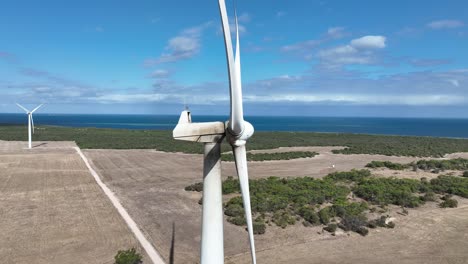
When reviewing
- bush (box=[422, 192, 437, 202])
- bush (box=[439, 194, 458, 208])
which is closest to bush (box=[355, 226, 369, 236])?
bush (box=[439, 194, 458, 208])

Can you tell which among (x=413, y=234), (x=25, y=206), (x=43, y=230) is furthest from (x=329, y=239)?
(x=25, y=206)

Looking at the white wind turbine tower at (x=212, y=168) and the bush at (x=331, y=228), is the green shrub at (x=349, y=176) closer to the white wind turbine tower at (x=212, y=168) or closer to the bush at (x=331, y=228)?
the bush at (x=331, y=228)

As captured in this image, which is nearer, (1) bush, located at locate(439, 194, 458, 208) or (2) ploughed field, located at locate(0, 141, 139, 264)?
(2) ploughed field, located at locate(0, 141, 139, 264)

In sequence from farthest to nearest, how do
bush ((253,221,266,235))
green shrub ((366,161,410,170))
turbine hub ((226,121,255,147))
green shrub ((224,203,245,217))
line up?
green shrub ((366,161,410,170)), green shrub ((224,203,245,217)), bush ((253,221,266,235)), turbine hub ((226,121,255,147))

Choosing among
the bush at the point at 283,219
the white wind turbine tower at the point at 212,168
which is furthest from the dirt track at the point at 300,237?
the white wind turbine tower at the point at 212,168

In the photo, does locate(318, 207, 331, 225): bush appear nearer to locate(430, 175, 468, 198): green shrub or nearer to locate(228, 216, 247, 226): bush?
locate(228, 216, 247, 226): bush

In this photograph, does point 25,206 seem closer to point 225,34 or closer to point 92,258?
point 92,258
